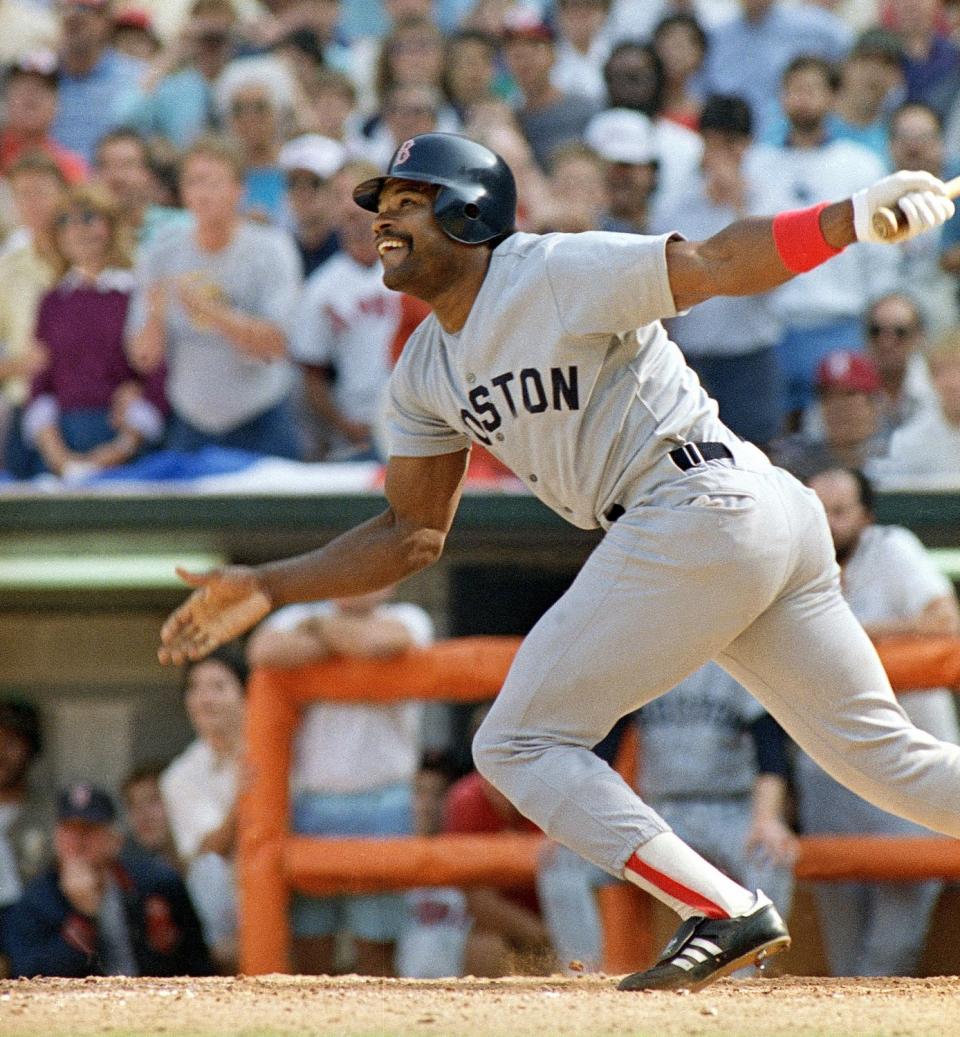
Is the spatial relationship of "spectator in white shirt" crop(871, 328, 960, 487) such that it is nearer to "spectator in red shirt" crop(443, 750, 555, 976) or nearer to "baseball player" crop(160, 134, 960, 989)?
"spectator in red shirt" crop(443, 750, 555, 976)

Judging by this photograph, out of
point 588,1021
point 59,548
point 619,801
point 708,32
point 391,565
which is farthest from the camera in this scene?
point 708,32

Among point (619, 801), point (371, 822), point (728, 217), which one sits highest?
point (728, 217)

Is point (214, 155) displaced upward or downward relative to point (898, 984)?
upward

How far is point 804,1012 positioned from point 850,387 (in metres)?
3.36

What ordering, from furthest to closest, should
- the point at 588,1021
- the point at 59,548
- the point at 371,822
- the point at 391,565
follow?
the point at 59,548, the point at 371,822, the point at 391,565, the point at 588,1021

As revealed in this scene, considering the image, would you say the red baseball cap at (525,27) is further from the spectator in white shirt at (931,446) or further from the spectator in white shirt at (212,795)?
the spectator in white shirt at (212,795)

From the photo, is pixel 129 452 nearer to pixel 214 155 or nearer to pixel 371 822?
pixel 214 155

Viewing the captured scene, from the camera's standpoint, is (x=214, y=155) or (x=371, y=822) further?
(x=214, y=155)

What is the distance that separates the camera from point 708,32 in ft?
27.6

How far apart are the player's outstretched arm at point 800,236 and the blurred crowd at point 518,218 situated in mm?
2770

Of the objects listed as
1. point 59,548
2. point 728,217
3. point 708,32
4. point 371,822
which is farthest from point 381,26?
point 371,822

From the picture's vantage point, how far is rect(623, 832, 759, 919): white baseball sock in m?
3.55

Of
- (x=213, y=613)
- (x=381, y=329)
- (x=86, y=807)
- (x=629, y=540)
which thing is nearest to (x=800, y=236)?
(x=629, y=540)

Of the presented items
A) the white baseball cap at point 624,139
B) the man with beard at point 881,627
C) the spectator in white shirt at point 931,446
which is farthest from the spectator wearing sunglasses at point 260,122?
the man with beard at point 881,627
